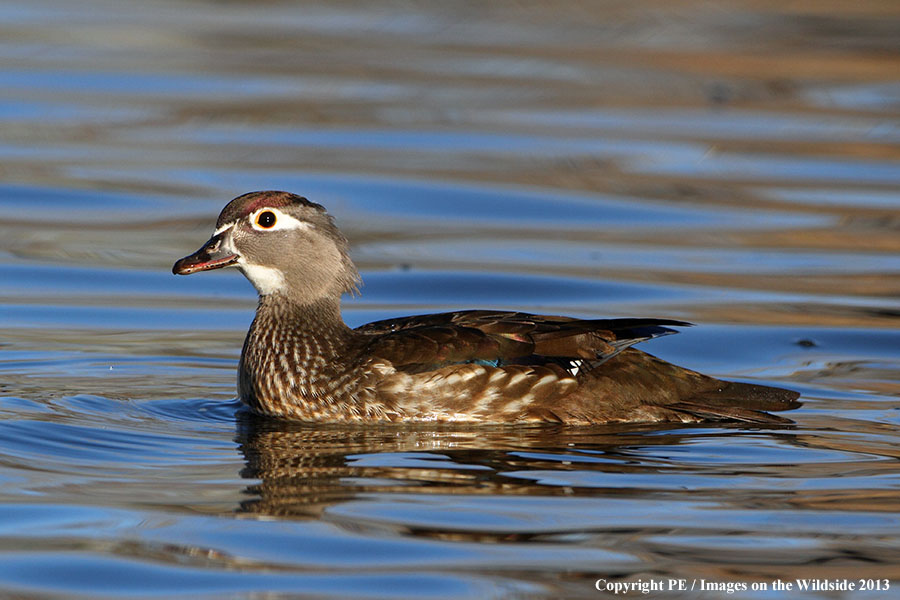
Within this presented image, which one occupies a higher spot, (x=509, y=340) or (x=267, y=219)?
(x=267, y=219)

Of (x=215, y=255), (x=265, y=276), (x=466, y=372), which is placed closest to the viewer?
(x=466, y=372)

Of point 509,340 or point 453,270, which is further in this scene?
point 453,270

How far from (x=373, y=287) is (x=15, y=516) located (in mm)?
6425

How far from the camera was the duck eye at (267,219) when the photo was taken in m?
9.61

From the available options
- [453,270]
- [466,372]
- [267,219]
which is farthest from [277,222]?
[453,270]

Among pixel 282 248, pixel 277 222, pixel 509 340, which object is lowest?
pixel 509 340

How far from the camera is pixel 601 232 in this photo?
15414 millimetres

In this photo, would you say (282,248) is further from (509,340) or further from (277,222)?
(509,340)

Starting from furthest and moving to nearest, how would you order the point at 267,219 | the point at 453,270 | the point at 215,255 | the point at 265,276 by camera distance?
the point at 453,270 → the point at 265,276 → the point at 267,219 → the point at 215,255

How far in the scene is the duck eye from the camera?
9609 millimetres

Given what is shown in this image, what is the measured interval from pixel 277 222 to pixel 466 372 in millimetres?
1530

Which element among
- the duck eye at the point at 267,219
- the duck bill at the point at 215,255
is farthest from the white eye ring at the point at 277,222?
the duck bill at the point at 215,255

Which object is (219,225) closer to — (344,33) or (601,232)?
(601,232)

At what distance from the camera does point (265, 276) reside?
977cm
